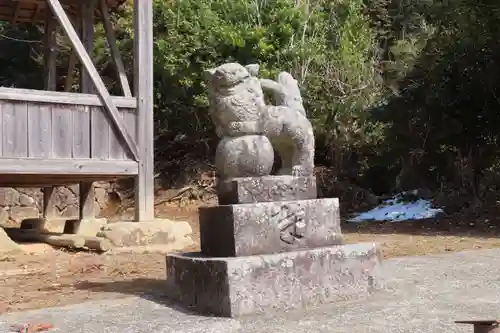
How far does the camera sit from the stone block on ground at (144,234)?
9.04 m

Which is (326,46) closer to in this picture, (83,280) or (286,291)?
(83,280)

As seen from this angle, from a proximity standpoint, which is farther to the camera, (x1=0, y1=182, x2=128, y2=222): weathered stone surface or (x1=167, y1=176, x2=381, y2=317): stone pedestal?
(x1=0, y1=182, x2=128, y2=222): weathered stone surface

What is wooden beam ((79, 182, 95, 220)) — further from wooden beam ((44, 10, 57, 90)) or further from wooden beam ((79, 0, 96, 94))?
wooden beam ((44, 10, 57, 90))

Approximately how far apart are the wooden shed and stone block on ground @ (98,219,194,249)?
180mm

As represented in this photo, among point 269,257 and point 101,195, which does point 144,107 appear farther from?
point 101,195

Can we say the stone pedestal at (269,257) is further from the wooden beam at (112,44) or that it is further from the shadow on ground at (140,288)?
the wooden beam at (112,44)

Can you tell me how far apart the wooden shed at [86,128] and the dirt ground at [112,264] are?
1.14 meters

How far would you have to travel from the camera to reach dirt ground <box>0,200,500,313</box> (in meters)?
6.15

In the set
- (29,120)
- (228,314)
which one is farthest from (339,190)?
(228,314)

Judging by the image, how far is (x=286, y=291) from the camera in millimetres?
4941

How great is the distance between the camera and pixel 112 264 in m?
8.14

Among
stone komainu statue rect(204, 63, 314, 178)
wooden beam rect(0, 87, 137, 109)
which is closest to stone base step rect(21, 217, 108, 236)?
wooden beam rect(0, 87, 137, 109)

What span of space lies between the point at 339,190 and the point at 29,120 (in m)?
10.3

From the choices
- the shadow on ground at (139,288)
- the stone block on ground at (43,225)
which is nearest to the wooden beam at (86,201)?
the stone block on ground at (43,225)
